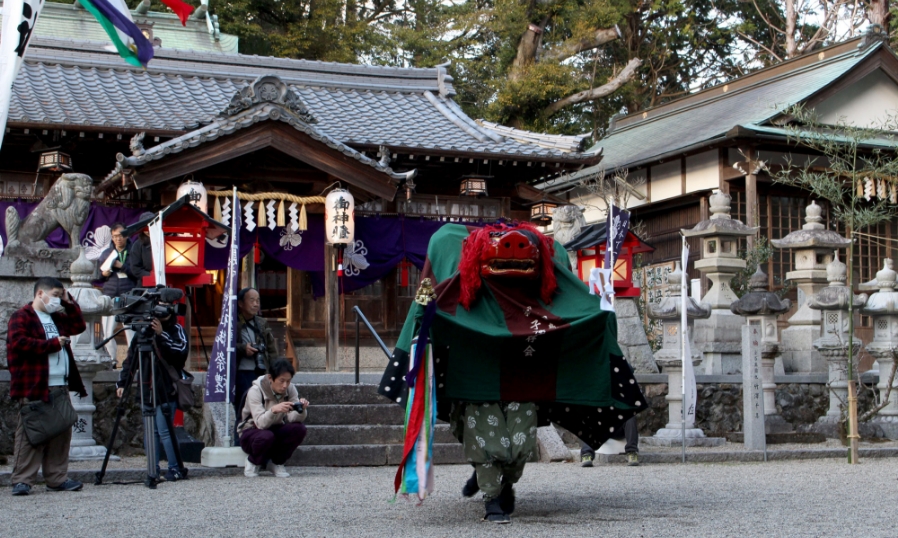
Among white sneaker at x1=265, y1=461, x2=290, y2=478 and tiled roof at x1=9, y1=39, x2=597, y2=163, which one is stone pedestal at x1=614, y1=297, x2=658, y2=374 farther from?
white sneaker at x1=265, y1=461, x2=290, y2=478

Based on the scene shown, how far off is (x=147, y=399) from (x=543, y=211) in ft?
35.6

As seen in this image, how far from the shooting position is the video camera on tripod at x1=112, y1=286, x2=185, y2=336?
8.63 meters

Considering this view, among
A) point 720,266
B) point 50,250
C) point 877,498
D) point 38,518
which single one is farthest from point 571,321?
point 720,266

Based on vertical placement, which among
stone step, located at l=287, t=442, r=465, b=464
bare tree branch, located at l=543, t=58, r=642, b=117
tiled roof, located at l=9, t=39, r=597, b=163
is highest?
bare tree branch, located at l=543, t=58, r=642, b=117

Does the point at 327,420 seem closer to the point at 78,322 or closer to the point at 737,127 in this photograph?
the point at 78,322

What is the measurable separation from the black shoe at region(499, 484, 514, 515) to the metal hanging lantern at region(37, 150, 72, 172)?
1125 centimetres

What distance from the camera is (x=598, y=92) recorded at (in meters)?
27.1

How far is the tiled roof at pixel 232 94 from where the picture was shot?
16.5m

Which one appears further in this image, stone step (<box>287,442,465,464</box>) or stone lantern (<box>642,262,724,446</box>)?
stone lantern (<box>642,262,724,446</box>)

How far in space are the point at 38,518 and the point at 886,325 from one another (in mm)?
11018

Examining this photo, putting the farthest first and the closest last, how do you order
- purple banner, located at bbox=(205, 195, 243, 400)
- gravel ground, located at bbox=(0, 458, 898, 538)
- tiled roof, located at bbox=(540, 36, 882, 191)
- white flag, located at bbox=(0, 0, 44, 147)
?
tiled roof, located at bbox=(540, 36, 882, 191) → purple banner, located at bbox=(205, 195, 243, 400) → gravel ground, located at bbox=(0, 458, 898, 538) → white flag, located at bbox=(0, 0, 44, 147)

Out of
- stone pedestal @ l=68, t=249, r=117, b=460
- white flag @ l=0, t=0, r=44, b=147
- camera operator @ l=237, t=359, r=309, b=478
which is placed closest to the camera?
white flag @ l=0, t=0, r=44, b=147

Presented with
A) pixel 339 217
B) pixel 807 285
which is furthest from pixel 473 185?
pixel 807 285

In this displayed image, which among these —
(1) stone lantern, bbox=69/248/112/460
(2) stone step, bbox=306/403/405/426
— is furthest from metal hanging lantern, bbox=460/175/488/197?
(1) stone lantern, bbox=69/248/112/460
